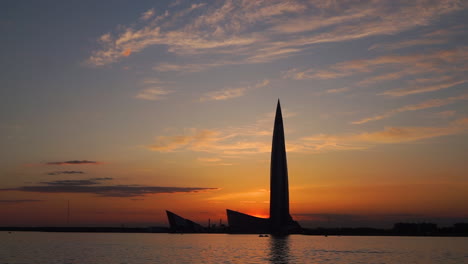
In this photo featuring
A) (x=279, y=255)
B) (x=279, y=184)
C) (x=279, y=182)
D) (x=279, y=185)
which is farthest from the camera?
(x=279, y=185)

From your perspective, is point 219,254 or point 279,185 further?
point 279,185

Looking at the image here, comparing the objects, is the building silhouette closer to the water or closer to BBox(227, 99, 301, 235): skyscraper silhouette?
BBox(227, 99, 301, 235): skyscraper silhouette

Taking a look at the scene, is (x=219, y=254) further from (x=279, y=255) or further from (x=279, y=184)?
(x=279, y=184)

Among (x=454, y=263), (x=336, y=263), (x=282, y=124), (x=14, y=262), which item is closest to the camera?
(x=14, y=262)

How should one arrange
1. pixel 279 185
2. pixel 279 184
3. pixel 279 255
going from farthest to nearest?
pixel 279 185
pixel 279 184
pixel 279 255

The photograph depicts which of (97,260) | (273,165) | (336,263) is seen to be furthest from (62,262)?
(273,165)

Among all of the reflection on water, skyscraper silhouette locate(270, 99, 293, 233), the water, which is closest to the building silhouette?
skyscraper silhouette locate(270, 99, 293, 233)

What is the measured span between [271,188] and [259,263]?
12473cm

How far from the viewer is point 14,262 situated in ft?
198

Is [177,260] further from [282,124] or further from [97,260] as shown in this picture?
[282,124]

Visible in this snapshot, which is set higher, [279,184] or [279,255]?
[279,184]

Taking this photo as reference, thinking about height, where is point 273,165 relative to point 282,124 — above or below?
below

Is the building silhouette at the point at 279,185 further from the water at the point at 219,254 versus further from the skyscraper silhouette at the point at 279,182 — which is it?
the water at the point at 219,254

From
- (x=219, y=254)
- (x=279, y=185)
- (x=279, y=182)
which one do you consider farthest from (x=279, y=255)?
(x=279, y=185)
